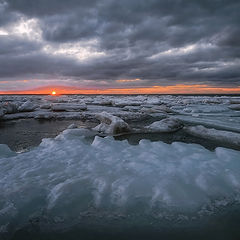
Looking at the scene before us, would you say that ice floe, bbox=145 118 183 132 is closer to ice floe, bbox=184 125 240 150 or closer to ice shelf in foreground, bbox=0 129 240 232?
ice floe, bbox=184 125 240 150

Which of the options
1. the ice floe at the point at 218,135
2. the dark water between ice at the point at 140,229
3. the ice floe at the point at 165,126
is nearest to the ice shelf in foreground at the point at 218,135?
the ice floe at the point at 218,135

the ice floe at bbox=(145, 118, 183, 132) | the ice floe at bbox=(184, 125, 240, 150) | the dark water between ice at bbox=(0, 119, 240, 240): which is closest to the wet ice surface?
the dark water between ice at bbox=(0, 119, 240, 240)

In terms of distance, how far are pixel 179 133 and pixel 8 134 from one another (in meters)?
6.53

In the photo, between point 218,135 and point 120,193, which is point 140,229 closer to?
point 120,193

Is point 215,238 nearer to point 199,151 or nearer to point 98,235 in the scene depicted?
point 98,235

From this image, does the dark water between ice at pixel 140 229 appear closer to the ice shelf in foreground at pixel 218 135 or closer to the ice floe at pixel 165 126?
the ice shelf in foreground at pixel 218 135

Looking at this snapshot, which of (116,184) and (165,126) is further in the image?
(165,126)

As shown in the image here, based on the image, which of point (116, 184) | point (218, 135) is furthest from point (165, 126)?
point (116, 184)

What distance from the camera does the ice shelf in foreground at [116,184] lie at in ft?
7.14

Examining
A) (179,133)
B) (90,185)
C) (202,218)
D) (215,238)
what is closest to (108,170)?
(90,185)

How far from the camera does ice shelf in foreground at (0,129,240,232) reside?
2.18m

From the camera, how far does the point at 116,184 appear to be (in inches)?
104

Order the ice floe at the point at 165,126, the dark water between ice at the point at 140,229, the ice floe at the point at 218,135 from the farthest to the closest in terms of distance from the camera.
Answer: the ice floe at the point at 165,126 → the ice floe at the point at 218,135 → the dark water between ice at the point at 140,229

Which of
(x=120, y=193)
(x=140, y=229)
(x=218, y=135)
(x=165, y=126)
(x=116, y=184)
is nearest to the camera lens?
(x=140, y=229)
